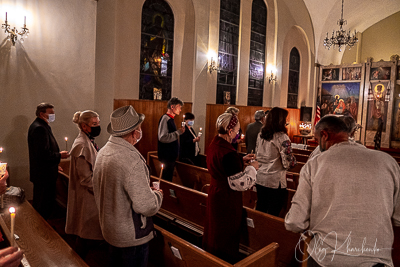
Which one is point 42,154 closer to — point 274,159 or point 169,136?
point 169,136

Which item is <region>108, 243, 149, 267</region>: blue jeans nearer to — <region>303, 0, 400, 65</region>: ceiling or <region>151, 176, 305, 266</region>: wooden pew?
<region>151, 176, 305, 266</region>: wooden pew

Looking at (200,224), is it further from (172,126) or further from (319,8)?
(319,8)

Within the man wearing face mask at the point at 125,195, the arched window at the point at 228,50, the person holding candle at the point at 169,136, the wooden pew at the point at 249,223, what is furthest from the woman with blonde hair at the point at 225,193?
the arched window at the point at 228,50

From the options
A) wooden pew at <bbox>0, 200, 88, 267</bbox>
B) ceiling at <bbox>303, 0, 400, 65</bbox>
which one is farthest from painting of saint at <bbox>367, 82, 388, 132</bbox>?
wooden pew at <bbox>0, 200, 88, 267</bbox>

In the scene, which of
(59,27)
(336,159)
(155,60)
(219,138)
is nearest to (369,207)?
(336,159)

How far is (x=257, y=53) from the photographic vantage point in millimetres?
11312

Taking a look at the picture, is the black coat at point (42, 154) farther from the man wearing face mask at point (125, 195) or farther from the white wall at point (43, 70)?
the man wearing face mask at point (125, 195)

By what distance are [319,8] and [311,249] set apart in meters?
14.0

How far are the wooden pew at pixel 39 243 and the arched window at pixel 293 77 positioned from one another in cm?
1212

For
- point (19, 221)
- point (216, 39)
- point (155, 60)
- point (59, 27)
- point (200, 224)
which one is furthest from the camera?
point (216, 39)

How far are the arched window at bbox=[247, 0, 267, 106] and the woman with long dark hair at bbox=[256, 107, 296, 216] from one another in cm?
785

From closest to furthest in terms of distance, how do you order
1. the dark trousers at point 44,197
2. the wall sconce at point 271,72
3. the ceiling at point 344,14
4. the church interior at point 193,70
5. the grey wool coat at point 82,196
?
the grey wool coat at point 82,196 → the dark trousers at point 44,197 → the church interior at point 193,70 → the wall sconce at point 271,72 → the ceiling at point 344,14

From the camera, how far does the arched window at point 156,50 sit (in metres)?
7.82

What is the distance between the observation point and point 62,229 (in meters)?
4.32
